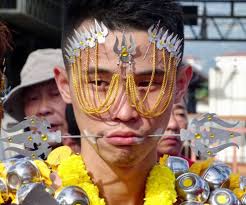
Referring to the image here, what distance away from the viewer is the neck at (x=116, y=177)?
7.64 feet

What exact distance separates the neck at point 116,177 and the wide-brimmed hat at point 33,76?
1591 mm

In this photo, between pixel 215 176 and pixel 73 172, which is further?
pixel 215 176

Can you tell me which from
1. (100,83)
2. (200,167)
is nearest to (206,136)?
(200,167)

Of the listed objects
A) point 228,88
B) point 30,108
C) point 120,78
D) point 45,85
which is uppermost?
point 120,78

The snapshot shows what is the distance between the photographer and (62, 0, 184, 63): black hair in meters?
2.24

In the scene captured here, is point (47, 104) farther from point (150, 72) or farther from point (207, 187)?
point (150, 72)

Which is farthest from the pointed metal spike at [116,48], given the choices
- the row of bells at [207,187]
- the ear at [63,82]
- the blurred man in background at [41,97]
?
the blurred man in background at [41,97]

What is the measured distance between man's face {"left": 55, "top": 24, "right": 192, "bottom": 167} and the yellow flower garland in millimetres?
140

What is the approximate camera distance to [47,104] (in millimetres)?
3910

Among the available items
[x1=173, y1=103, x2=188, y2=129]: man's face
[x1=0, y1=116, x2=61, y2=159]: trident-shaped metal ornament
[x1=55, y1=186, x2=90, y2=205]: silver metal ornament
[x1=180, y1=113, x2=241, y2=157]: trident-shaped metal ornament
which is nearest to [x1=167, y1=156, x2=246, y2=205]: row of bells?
[x1=180, y1=113, x2=241, y2=157]: trident-shaped metal ornament

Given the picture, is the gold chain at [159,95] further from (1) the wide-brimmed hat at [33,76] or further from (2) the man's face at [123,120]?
(1) the wide-brimmed hat at [33,76]

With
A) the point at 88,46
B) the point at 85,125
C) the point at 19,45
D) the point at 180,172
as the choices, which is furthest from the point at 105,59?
the point at 19,45

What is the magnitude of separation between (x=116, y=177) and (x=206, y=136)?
33 cm

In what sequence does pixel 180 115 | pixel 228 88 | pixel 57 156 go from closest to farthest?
1. pixel 57 156
2. pixel 180 115
3. pixel 228 88
